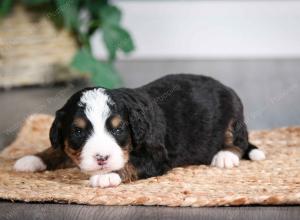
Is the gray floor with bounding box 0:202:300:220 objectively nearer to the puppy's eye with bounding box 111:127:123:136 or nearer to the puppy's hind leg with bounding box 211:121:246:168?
the puppy's eye with bounding box 111:127:123:136

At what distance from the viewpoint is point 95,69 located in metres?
6.14

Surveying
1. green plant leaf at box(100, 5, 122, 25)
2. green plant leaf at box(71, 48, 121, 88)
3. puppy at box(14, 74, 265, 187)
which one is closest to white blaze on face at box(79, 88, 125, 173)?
puppy at box(14, 74, 265, 187)

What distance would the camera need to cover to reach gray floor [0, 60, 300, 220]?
2.90 metres

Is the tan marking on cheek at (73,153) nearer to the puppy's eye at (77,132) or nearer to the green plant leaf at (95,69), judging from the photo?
the puppy's eye at (77,132)

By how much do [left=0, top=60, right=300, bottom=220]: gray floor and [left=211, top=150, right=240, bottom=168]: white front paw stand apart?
0.69 metres

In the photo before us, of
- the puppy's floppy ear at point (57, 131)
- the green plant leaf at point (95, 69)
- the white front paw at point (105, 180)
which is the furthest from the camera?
the green plant leaf at point (95, 69)

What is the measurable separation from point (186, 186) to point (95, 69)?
308 cm

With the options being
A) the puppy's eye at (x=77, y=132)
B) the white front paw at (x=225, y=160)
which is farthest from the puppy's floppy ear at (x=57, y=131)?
the white front paw at (x=225, y=160)

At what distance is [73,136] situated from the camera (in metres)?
3.19

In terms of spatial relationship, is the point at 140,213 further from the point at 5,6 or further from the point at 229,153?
the point at 5,6

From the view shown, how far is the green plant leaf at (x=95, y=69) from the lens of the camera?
609 centimetres

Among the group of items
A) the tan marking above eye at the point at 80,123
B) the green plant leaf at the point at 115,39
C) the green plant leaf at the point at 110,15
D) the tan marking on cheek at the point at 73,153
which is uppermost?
the green plant leaf at the point at 110,15

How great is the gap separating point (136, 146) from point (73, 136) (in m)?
0.30

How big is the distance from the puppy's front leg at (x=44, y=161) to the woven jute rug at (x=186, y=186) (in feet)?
0.21
